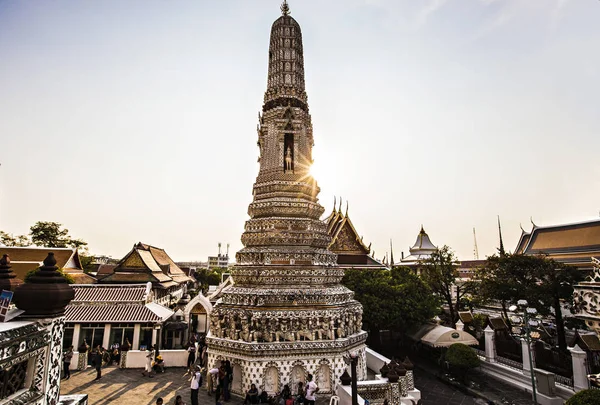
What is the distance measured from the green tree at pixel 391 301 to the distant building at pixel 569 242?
9.49 m

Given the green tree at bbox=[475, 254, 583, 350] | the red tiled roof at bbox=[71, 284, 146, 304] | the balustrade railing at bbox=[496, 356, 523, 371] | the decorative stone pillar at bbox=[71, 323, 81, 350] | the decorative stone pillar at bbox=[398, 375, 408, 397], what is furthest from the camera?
the red tiled roof at bbox=[71, 284, 146, 304]

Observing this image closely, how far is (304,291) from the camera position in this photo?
11398 millimetres

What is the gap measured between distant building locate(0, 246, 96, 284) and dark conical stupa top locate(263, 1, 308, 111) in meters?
17.7

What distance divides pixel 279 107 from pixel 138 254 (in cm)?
1733

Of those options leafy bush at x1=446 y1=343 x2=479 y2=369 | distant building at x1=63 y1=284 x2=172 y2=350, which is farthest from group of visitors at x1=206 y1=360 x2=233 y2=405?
leafy bush at x1=446 y1=343 x2=479 y2=369

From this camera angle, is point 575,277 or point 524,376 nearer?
point 524,376

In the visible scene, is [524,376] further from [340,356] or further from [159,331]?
[159,331]

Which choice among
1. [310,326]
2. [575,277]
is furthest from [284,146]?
[575,277]

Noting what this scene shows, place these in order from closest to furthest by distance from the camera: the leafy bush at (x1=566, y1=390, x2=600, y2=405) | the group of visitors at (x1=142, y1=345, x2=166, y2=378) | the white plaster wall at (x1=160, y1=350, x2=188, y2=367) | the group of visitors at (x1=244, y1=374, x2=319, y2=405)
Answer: the leafy bush at (x1=566, y1=390, x2=600, y2=405), the group of visitors at (x1=244, y1=374, x2=319, y2=405), the group of visitors at (x1=142, y1=345, x2=166, y2=378), the white plaster wall at (x1=160, y1=350, x2=188, y2=367)

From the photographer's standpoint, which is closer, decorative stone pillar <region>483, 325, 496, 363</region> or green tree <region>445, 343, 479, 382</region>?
green tree <region>445, 343, 479, 382</region>

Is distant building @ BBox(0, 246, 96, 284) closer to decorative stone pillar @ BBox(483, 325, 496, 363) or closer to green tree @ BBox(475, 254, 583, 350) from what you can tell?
decorative stone pillar @ BBox(483, 325, 496, 363)

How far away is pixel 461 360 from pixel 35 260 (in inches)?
1025

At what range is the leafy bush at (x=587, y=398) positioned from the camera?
26.2ft

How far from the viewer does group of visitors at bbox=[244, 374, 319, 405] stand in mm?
9414
